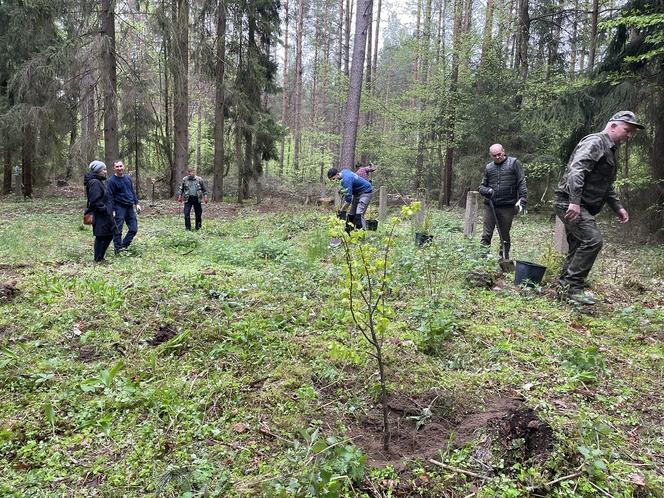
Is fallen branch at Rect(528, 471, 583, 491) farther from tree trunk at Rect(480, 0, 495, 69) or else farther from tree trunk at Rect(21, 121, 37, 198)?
tree trunk at Rect(21, 121, 37, 198)

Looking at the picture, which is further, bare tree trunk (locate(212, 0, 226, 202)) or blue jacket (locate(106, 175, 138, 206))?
bare tree trunk (locate(212, 0, 226, 202))

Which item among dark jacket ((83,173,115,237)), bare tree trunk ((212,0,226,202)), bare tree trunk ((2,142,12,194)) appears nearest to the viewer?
dark jacket ((83,173,115,237))

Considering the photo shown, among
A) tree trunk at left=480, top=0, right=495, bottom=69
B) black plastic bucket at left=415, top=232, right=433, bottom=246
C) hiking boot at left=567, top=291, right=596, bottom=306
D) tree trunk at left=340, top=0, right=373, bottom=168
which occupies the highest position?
tree trunk at left=480, top=0, right=495, bottom=69

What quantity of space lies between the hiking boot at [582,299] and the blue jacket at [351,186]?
15.4 feet

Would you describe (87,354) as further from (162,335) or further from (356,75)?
(356,75)

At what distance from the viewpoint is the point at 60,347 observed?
3840 millimetres

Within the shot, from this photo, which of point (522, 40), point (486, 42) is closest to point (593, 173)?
A: point (486, 42)

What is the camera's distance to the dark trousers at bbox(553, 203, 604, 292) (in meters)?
4.91

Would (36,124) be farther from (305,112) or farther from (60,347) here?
(305,112)

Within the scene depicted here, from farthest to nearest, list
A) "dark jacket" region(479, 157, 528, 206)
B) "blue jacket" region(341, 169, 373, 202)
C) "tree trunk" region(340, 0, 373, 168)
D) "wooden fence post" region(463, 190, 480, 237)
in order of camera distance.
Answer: "tree trunk" region(340, 0, 373, 168) < "wooden fence post" region(463, 190, 480, 237) < "blue jacket" region(341, 169, 373, 202) < "dark jacket" region(479, 157, 528, 206)

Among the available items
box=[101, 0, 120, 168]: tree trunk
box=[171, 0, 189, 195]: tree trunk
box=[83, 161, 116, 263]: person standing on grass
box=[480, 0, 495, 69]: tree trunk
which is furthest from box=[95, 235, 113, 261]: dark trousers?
box=[480, 0, 495, 69]: tree trunk

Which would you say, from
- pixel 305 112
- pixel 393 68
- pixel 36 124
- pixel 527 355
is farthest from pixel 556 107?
pixel 305 112

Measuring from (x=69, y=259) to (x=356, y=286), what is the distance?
21.3 ft

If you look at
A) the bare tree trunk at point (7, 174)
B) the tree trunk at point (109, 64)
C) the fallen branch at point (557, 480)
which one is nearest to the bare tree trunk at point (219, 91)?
the tree trunk at point (109, 64)
